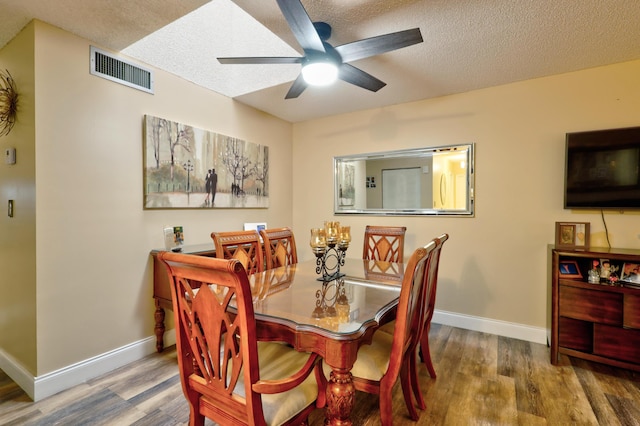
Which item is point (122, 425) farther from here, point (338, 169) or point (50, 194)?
point (338, 169)

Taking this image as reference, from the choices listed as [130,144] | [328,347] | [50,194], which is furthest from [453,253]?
[50,194]

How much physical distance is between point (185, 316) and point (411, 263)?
0.95m

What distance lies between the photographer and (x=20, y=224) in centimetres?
215

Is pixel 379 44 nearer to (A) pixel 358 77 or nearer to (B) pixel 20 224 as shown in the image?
(A) pixel 358 77

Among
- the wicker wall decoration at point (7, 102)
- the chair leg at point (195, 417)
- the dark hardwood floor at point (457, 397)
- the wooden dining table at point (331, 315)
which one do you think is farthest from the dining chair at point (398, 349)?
the wicker wall decoration at point (7, 102)

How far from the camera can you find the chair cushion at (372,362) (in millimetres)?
1487

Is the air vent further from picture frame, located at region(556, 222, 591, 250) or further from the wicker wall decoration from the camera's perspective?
picture frame, located at region(556, 222, 591, 250)

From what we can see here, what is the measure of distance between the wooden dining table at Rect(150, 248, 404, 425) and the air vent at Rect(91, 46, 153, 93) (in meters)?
1.91

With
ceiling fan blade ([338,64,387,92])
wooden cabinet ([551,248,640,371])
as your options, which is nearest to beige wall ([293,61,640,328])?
wooden cabinet ([551,248,640,371])

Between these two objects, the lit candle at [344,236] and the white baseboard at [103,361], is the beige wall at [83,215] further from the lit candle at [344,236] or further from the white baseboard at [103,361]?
the lit candle at [344,236]

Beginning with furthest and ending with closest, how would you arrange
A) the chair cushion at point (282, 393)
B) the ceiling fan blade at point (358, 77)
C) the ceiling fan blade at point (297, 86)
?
the ceiling fan blade at point (297, 86), the ceiling fan blade at point (358, 77), the chair cushion at point (282, 393)

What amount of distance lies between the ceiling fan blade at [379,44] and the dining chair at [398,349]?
1.11 metres

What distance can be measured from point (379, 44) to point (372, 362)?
1738 mm

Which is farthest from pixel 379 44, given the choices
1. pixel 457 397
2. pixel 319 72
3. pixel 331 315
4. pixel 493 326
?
pixel 493 326
